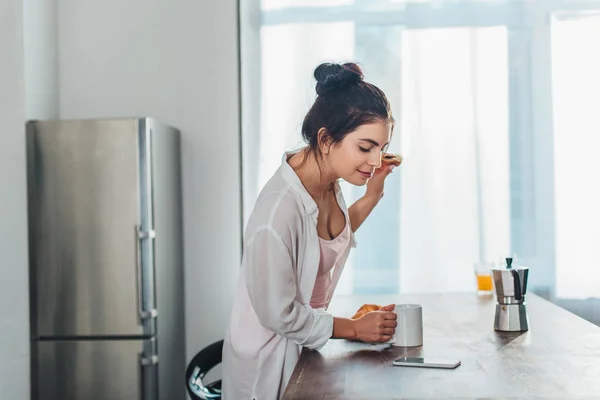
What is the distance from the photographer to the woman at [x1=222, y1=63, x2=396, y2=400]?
1802 millimetres

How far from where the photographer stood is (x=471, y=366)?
1.70m

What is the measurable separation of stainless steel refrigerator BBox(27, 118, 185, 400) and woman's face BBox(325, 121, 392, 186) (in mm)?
1661

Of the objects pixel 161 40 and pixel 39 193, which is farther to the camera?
pixel 161 40

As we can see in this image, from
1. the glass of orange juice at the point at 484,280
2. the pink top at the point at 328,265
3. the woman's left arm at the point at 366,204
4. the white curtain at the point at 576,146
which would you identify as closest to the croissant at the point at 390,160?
the woman's left arm at the point at 366,204

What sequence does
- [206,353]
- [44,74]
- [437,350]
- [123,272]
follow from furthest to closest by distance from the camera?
[44,74] → [123,272] → [206,353] → [437,350]

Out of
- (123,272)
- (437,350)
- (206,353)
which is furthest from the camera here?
(123,272)

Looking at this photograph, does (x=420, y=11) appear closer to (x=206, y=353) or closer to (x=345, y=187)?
(x=345, y=187)

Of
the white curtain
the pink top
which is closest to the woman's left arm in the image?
the pink top

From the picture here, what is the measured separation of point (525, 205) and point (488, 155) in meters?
0.30

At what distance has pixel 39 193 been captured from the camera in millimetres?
3467

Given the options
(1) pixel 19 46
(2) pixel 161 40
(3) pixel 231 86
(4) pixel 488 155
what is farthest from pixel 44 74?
(4) pixel 488 155

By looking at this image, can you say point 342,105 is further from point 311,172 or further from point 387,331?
point 387,331

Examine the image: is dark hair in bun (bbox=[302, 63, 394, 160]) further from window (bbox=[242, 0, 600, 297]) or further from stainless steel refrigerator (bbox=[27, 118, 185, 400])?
window (bbox=[242, 0, 600, 297])

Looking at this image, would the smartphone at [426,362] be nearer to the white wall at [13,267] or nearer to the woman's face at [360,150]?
the woman's face at [360,150]
